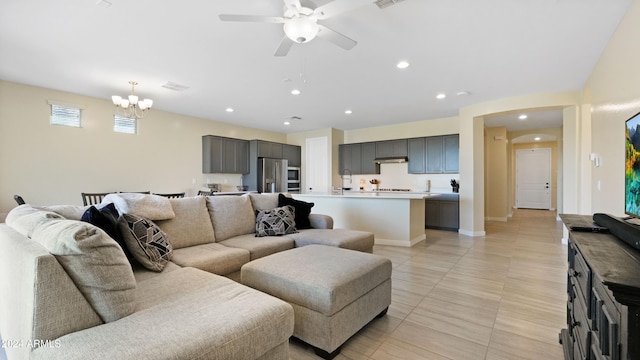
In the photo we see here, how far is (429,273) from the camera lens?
3.26 m

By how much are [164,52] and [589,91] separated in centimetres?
553

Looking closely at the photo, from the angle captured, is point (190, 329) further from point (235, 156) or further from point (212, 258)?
point (235, 156)

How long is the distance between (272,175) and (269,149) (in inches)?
27.1

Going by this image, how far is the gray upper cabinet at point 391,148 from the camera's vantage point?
22.4 ft

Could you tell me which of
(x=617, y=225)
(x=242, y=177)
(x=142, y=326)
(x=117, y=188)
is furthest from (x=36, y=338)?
(x=242, y=177)

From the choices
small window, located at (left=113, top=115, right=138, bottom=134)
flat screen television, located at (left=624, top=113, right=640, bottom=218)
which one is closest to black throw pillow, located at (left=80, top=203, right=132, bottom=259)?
flat screen television, located at (left=624, top=113, right=640, bottom=218)

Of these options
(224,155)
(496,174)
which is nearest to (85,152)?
(224,155)

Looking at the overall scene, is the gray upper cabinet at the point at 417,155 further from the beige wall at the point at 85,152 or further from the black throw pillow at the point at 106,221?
the black throw pillow at the point at 106,221

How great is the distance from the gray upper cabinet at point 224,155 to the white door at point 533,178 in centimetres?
942

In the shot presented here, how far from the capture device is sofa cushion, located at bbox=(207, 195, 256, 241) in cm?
304

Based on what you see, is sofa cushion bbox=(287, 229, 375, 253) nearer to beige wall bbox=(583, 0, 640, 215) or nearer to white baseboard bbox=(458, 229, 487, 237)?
beige wall bbox=(583, 0, 640, 215)

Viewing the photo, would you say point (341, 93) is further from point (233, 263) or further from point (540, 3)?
point (233, 263)

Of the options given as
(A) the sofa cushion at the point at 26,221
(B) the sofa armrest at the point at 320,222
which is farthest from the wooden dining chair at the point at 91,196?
(B) the sofa armrest at the point at 320,222

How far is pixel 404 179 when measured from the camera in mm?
7113
